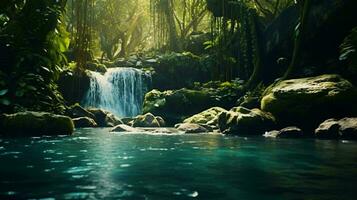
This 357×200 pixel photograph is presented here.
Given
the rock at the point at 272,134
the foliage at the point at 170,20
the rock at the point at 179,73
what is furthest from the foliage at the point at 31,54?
the rock at the point at 179,73

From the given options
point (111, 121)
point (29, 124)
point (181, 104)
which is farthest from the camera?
point (181, 104)

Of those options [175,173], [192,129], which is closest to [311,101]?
[192,129]

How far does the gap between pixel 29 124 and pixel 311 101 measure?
408 inches

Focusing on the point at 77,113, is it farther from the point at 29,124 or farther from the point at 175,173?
the point at 175,173

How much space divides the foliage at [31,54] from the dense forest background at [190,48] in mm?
34

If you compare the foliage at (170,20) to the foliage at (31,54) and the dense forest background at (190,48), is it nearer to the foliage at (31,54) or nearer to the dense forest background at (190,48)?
the dense forest background at (190,48)

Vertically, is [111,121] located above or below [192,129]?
above

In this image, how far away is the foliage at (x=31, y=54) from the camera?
1460 cm

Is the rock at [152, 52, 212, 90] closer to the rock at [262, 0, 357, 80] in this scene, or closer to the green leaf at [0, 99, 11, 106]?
the rock at [262, 0, 357, 80]

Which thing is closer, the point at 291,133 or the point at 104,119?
the point at 291,133

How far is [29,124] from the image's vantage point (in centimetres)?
1342

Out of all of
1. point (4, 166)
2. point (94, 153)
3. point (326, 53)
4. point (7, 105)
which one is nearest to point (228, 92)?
point (326, 53)

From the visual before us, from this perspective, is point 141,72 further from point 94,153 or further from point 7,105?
point 94,153

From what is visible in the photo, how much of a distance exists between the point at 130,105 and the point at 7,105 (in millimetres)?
15649
